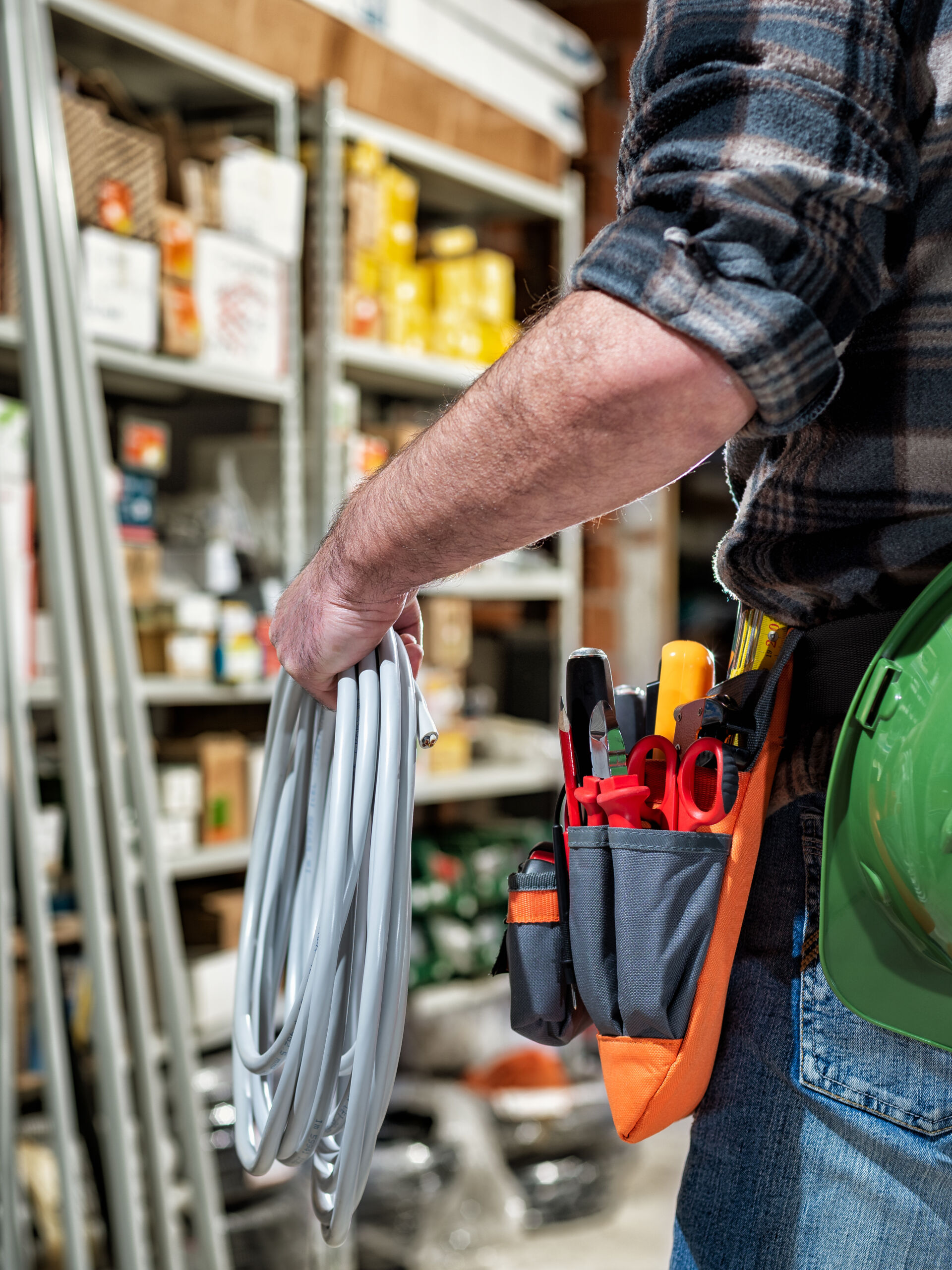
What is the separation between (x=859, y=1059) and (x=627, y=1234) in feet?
6.63

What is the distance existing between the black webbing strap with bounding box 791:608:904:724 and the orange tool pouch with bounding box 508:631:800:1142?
3 cm

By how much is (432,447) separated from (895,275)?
283mm

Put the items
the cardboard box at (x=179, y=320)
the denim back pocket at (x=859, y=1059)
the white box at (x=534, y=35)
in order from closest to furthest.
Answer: the denim back pocket at (x=859, y=1059)
the cardboard box at (x=179, y=320)
the white box at (x=534, y=35)

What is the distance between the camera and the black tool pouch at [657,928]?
0.67 meters

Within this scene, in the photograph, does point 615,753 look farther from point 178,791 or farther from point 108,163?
point 108,163

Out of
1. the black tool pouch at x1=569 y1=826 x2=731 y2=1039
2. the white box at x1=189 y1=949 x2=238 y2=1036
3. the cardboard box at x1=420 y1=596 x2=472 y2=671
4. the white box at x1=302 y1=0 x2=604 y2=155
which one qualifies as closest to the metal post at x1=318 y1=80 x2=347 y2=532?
the white box at x1=302 y1=0 x2=604 y2=155

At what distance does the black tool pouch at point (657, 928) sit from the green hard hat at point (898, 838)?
2.8 inches

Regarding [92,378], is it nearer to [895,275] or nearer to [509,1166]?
[895,275]

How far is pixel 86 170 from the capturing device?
1916 millimetres

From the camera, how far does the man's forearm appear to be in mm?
559

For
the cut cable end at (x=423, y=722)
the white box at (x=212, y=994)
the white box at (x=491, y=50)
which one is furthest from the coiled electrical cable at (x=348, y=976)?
the white box at (x=491, y=50)

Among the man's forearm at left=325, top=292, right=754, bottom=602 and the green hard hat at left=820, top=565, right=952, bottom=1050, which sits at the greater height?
the man's forearm at left=325, top=292, right=754, bottom=602

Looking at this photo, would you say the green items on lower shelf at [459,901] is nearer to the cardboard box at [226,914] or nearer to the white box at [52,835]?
the cardboard box at [226,914]

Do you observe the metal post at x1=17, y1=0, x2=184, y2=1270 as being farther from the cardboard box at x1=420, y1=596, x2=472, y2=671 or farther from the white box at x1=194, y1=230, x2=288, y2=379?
the cardboard box at x1=420, y1=596, x2=472, y2=671
